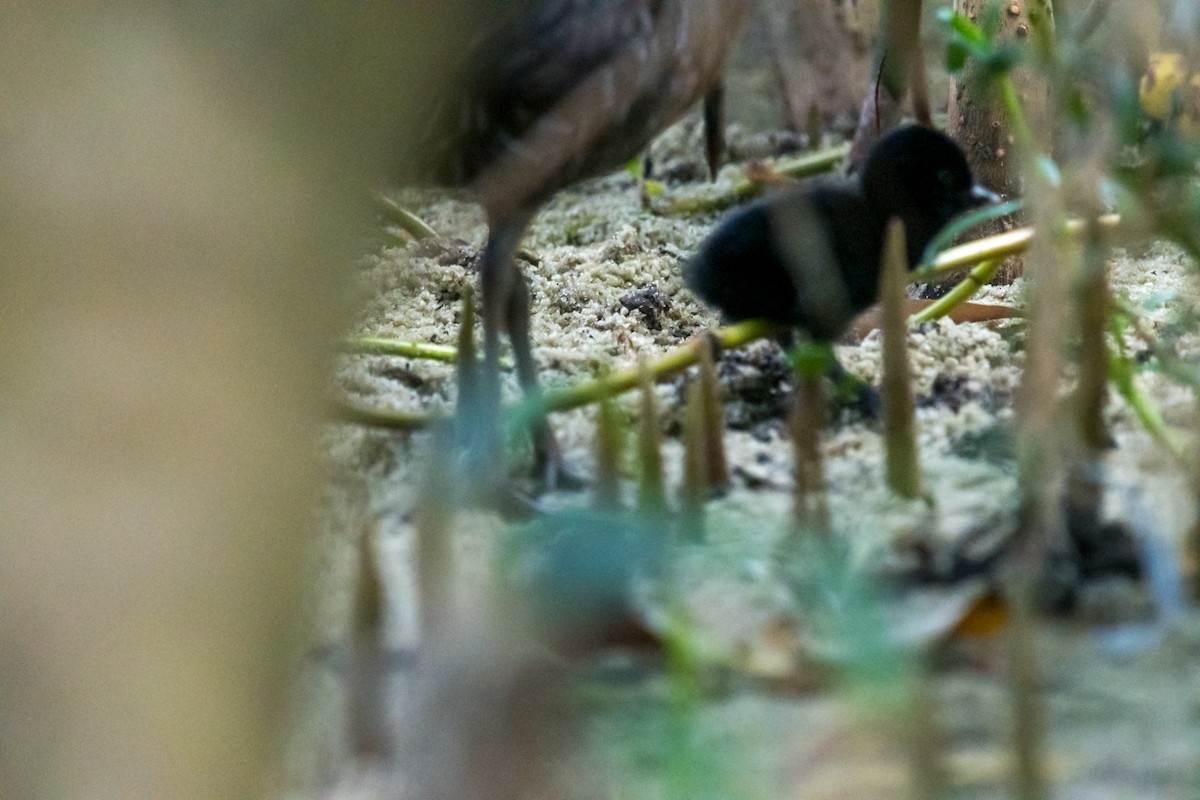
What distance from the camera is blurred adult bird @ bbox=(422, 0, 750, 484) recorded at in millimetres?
1241

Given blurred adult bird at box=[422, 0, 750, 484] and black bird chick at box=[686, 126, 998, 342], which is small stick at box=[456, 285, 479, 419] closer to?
blurred adult bird at box=[422, 0, 750, 484]

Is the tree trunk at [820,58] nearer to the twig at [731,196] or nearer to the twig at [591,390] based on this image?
the twig at [731,196]

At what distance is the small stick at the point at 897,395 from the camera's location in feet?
3.52

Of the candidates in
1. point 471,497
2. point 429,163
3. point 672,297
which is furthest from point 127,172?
point 672,297

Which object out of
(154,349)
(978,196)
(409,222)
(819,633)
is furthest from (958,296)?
(154,349)

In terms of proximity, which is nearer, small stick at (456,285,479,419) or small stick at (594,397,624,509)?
small stick at (594,397,624,509)

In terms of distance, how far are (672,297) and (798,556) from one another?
1405 millimetres

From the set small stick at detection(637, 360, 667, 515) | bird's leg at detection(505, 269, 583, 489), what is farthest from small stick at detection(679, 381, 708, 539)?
bird's leg at detection(505, 269, 583, 489)

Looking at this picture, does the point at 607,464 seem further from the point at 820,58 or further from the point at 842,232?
the point at 820,58

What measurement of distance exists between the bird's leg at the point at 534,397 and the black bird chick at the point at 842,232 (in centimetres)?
32

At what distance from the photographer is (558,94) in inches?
48.9

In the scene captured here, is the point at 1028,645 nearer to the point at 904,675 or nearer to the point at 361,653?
the point at 904,675

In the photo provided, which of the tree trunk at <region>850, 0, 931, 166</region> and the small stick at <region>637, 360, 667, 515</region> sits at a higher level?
the tree trunk at <region>850, 0, 931, 166</region>

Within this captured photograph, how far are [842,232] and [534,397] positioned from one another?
0.56 meters
